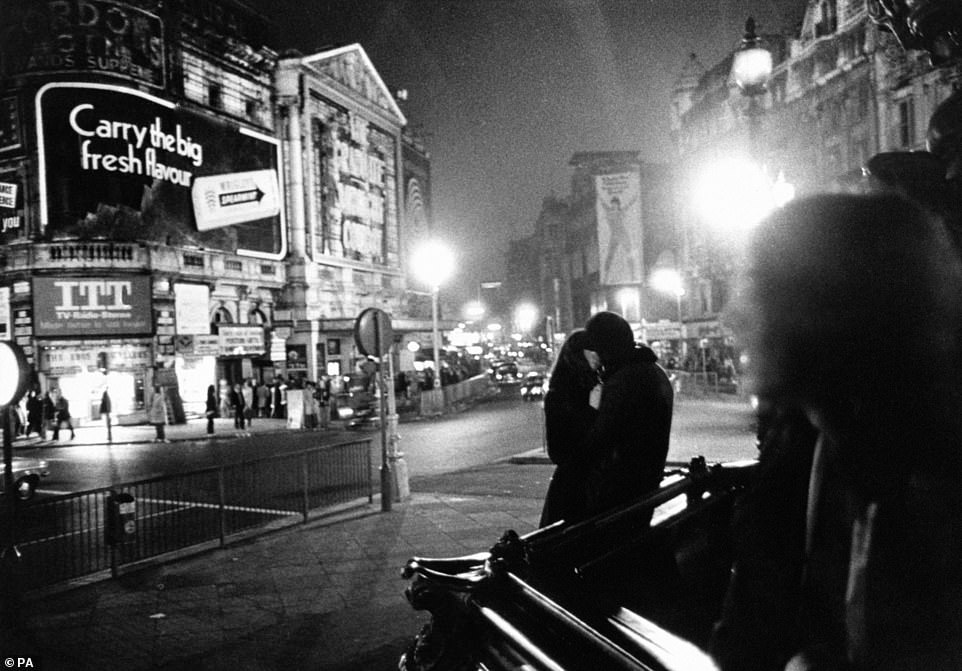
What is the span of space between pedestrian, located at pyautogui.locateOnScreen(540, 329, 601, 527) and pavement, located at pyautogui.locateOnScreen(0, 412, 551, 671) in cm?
202

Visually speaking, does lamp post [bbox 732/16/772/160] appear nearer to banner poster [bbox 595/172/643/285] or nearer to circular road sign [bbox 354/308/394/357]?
circular road sign [bbox 354/308/394/357]

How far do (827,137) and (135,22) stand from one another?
Result: 35979mm

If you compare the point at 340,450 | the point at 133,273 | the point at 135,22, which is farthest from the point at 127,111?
the point at 340,450

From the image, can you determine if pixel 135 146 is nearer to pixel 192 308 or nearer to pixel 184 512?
pixel 192 308

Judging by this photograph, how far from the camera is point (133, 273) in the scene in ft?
107

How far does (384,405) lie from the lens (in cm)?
1103

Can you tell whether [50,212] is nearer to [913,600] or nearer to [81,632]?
[81,632]

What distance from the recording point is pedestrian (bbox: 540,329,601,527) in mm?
4059

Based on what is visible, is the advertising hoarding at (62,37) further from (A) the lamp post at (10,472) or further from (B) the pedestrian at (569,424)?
(B) the pedestrian at (569,424)

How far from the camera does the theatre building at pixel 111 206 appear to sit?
31.2 m

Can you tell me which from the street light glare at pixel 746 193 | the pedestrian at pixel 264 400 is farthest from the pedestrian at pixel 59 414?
the street light glare at pixel 746 193

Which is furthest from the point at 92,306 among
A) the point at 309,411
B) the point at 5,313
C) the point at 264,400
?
the point at 309,411

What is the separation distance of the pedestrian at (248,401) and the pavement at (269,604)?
19551 mm

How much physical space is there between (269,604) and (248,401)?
80.4ft
